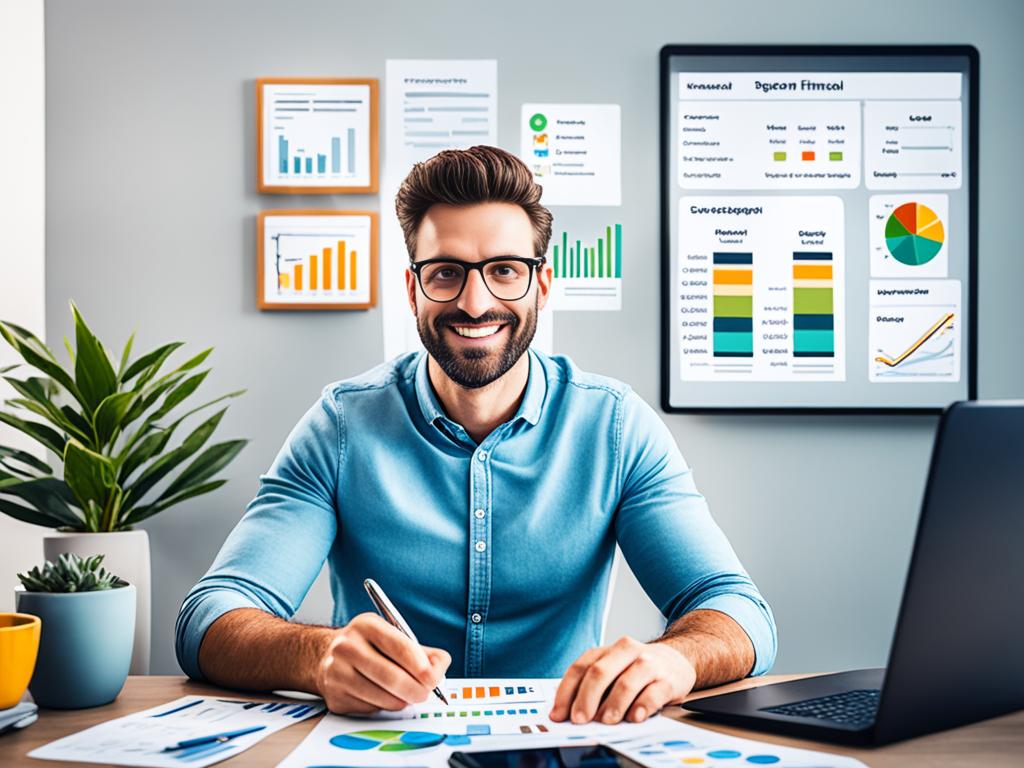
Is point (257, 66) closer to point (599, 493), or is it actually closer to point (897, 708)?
point (599, 493)

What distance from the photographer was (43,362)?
1940mm

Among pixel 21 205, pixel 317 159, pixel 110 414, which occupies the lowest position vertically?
pixel 110 414

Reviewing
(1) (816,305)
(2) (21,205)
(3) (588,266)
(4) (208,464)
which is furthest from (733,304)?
(2) (21,205)

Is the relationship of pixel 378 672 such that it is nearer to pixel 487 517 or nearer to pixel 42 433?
pixel 487 517

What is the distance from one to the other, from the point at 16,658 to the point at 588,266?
1.69 metres

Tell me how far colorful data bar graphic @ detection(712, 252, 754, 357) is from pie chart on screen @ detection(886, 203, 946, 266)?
38 cm

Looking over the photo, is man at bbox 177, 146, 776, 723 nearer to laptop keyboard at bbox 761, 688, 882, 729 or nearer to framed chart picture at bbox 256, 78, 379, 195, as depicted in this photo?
laptop keyboard at bbox 761, 688, 882, 729

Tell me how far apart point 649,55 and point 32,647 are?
1992 millimetres

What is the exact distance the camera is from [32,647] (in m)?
0.89

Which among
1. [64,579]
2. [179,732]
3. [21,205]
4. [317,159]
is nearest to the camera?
[179,732]

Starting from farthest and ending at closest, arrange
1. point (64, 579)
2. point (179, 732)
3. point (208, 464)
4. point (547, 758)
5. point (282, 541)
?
point (208, 464) → point (282, 541) → point (64, 579) → point (179, 732) → point (547, 758)

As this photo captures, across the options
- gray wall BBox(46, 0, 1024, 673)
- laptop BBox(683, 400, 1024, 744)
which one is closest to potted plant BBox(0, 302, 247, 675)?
gray wall BBox(46, 0, 1024, 673)

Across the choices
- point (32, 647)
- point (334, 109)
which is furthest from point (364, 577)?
point (334, 109)

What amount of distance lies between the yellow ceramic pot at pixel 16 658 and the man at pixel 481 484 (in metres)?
0.35
